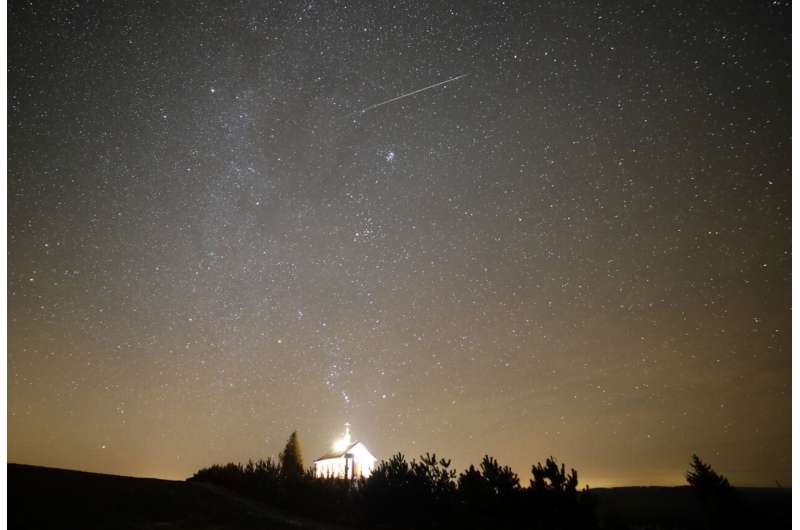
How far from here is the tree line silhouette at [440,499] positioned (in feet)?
27.2

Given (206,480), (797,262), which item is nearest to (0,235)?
(797,262)

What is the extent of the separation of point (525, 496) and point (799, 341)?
6163 mm

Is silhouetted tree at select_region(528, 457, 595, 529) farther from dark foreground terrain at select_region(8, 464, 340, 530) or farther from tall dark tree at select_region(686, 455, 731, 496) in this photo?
tall dark tree at select_region(686, 455, 731, 496)

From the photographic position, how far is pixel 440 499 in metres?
9.28

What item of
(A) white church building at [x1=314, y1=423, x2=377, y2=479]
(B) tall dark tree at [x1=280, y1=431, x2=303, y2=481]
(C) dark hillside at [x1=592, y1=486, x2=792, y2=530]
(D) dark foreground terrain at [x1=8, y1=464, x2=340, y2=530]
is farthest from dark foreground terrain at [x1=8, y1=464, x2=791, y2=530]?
(A) white church building at [x1=314, y1=423, x2=377, y2=479]

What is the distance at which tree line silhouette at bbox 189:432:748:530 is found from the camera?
830 cm

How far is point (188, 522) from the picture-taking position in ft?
24.5

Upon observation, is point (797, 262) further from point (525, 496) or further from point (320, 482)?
point (320, 482)

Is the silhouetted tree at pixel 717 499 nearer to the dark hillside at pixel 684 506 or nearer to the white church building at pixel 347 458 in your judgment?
the dark hillside at pixel 684 506

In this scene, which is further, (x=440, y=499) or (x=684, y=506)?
(x=684, y=506)

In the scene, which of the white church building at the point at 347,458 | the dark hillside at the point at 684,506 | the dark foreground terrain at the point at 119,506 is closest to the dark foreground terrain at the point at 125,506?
the dark foreground terrain at the point at 119,506

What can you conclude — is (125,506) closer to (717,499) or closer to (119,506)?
(119,506)

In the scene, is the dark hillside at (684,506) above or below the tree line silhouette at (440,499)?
below

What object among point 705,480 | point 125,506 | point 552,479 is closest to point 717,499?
point 705,480
